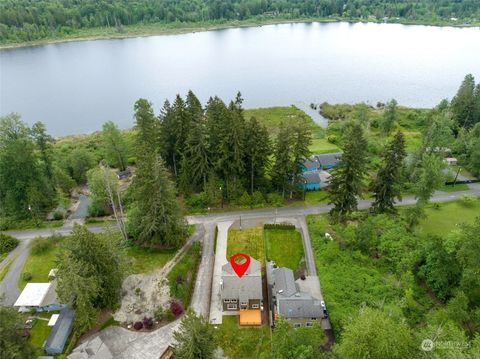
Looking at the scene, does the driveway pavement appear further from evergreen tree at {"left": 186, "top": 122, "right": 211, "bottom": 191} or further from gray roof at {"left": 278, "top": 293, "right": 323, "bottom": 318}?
evergreen tree at {"left": 186, "top": 122, "right": 211, "bottom": 191}

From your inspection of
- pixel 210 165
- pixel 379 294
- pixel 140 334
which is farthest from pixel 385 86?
pixel 140 334

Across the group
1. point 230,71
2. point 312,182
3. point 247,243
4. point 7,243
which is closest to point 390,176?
point 312,182

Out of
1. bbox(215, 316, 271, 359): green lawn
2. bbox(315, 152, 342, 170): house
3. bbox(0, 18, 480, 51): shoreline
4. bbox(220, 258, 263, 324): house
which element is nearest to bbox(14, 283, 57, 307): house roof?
bbox(220, 258, 263, 324): house

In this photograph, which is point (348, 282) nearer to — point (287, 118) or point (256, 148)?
point (256, 148)

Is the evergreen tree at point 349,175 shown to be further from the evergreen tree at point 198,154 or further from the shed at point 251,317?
the shed at point 251,317

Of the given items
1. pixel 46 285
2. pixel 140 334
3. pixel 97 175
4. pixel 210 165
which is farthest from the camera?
pixel 210 165

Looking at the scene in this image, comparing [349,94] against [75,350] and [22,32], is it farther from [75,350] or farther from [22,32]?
[22,32]

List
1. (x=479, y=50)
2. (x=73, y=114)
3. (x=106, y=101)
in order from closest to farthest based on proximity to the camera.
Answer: (x=73, y=114), (x=106, y=101), (x=479, y=50)

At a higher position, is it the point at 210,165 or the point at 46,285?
the point at 210,165
